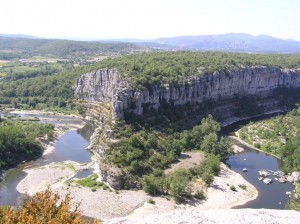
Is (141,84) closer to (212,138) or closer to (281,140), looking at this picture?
(212,138)

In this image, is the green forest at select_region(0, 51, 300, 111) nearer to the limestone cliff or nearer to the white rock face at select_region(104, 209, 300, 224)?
the limestone cliff

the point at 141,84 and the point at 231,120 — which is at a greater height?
the point at 141,84

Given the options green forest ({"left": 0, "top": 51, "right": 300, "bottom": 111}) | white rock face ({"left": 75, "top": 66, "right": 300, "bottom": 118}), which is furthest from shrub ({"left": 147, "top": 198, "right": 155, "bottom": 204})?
green forest ({"left": 0, "top": 51, "right": 300, "bottom": 111})

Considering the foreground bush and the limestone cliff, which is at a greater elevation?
the foreground bush

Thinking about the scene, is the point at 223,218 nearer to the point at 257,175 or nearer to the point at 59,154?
the point at 257,175

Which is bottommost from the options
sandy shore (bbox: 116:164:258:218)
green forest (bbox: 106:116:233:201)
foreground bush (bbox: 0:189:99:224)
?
sandy shore (bbox: 116:164:258:218)

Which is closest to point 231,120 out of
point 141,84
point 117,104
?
point 141,84

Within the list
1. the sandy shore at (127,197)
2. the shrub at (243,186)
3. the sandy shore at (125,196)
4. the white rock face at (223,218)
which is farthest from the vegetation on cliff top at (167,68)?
the white rock face at (223,218)
